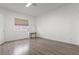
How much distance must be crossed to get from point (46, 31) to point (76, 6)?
1845 millimetres

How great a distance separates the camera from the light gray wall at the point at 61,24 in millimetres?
3362

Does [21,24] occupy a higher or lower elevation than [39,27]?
higher

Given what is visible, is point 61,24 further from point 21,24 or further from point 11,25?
point 11,25

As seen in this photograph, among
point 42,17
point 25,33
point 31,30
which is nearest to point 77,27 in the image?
point 42,17

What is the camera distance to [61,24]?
154 inches

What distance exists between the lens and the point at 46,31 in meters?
3.75

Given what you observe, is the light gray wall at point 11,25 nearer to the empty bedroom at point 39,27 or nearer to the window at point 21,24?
the empty bedroom at point 39,27

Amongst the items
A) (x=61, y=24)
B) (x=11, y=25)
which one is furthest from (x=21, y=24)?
(x=61, y=24)

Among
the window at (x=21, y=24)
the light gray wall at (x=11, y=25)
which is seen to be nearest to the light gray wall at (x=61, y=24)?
the light gray wall at (x=11, y=25)

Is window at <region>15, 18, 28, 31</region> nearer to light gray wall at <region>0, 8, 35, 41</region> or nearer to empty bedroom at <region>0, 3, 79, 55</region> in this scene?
empty bedroom at <region>0, 3, 79, 55</region>

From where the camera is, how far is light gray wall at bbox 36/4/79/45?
336cm

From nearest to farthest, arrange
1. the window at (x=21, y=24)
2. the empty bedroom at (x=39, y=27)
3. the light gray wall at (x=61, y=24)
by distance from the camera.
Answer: the empty bedroom at (x=39, y=27) < the window at (x=21, y=24) < the light gray wall at (x=61, y=24)

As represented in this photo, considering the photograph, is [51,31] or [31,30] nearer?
[31,30]

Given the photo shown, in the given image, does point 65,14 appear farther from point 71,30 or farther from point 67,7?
point 71,30
